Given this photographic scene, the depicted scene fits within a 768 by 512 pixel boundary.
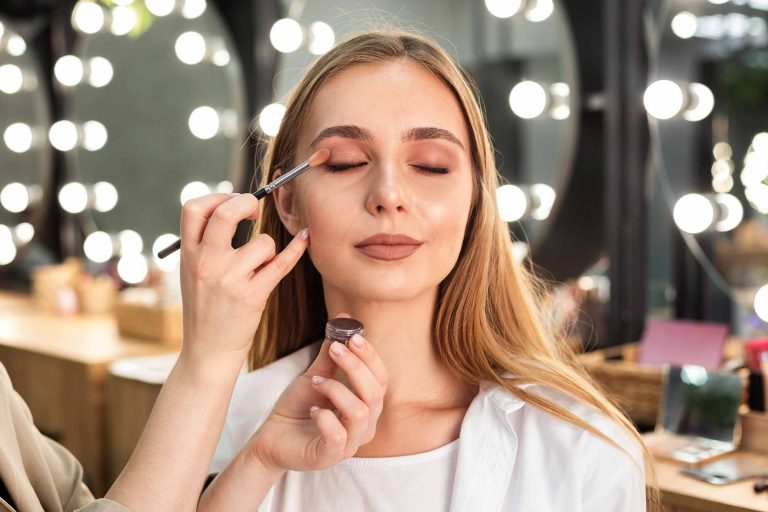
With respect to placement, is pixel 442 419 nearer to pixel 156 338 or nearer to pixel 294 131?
pixel 294 131

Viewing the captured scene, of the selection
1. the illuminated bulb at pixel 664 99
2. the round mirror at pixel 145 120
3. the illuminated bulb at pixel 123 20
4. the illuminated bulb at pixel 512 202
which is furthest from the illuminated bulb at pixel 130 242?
the illuminated bulb at pixel 664 99

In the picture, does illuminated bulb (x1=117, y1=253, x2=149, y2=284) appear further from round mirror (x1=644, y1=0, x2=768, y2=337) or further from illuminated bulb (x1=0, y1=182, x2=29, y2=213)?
round mirror (x1=644, y1=0, x2=768, y2=337)

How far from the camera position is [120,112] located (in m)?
2.68

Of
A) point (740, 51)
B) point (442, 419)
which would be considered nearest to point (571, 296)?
point (740, 51)

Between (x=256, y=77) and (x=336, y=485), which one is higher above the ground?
(x=256, y=77)

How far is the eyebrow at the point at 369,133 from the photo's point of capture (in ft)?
2.93

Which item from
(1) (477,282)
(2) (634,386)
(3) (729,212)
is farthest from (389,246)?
(3) (729,212)

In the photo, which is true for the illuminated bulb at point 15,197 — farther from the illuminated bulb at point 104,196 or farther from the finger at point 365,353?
the finger at point 365,353

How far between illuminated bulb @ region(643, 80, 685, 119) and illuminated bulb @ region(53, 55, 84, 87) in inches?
75.8

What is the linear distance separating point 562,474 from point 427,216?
0.95ft

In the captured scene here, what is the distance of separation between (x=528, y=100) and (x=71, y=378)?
45.0 inches

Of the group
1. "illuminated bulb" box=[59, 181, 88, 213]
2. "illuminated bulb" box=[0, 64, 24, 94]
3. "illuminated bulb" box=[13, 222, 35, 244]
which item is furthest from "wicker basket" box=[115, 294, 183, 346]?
"illuminated bulb" box=[0, 64, 24, 94]

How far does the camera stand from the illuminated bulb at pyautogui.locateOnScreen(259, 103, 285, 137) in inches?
85.9

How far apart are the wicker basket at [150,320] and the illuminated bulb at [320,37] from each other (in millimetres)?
709
